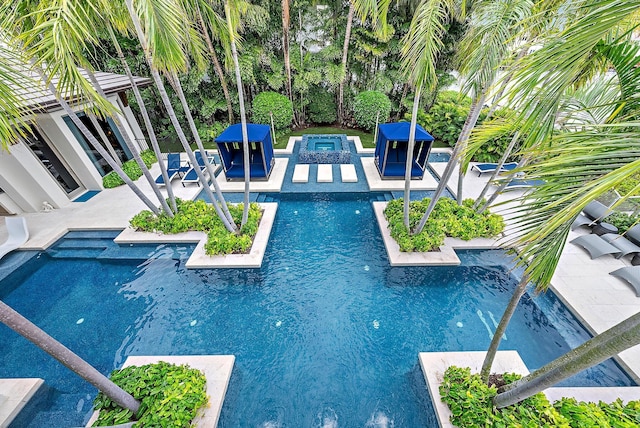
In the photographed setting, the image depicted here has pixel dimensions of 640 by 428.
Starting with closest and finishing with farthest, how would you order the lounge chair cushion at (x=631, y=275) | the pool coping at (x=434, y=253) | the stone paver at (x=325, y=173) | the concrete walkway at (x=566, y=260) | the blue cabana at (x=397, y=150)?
the concrete walkway at (x=566, y=260)
the lounge chair cushion at (x=631, y=275)
the pool coping at (x=434, y=253)
the blue cabana at (x=397, y=150)
the stone paver at (x=325, y=173)

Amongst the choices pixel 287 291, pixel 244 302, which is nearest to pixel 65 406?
pixel 244 302

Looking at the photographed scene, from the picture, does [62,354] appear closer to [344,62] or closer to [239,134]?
[239,134]

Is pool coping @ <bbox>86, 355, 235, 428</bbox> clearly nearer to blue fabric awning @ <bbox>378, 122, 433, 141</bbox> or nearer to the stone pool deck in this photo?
the stone pool deck

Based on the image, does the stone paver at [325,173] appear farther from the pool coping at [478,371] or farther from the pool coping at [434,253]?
the pool coping at [478,371]

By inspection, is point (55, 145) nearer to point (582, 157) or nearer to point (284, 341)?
point (284, 341)

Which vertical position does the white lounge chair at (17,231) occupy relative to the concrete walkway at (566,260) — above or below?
above

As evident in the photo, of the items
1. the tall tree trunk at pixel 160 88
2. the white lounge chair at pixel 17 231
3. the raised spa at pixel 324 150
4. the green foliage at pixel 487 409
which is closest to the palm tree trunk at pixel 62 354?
the tall tree trunk at pixel 160 88

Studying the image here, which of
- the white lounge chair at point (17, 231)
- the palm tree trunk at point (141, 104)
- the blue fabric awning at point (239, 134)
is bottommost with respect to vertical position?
the white lounge chair at point (17, 231)

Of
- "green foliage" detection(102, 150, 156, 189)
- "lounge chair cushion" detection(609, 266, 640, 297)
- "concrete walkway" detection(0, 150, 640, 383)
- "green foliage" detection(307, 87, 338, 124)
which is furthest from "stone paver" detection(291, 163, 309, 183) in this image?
"lounge chair cushion" detection(609, 266, 640, 297)

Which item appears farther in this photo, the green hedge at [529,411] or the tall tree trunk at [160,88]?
the tall tree trunk at [160,88]
